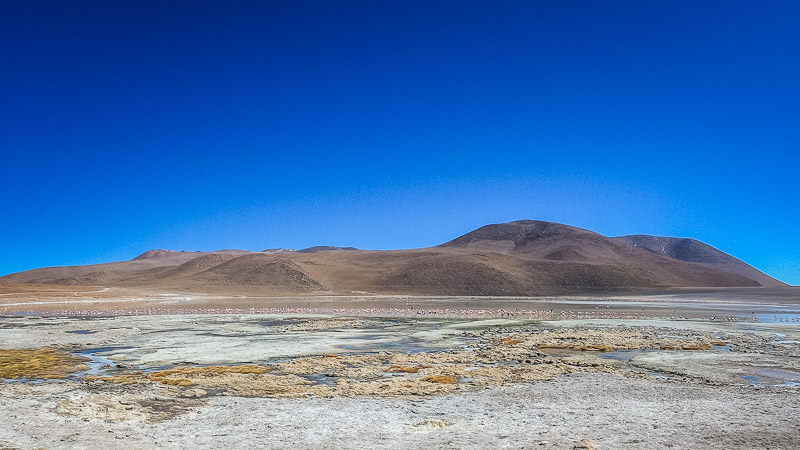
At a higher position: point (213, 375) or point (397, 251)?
point (397, 251)

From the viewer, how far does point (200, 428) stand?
25.3 feet

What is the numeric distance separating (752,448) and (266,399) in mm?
7285

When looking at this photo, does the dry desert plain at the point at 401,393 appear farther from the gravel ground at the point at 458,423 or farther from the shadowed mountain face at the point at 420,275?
the shadowed mountain face at the point at 420,275

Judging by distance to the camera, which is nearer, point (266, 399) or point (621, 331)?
point (266, 399)

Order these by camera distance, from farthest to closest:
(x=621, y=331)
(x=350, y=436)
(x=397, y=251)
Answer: (x=397, y=251) → (x=621, y=331) → (x=350, y=436)

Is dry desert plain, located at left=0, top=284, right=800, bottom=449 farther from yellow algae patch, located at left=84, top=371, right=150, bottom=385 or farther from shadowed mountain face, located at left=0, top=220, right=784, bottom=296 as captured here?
shadowed mountain face, located at left=0, top=220, right=784, bottom=296

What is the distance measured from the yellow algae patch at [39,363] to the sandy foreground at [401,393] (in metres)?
Answer: 0.05

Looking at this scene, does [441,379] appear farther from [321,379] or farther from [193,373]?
[193,373]

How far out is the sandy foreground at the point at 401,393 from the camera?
7344 mm

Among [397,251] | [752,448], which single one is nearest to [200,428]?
[752,448]

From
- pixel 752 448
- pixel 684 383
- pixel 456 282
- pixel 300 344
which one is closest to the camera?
pixel 752 448

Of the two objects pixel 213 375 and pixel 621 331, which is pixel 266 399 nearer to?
pixel 213 375

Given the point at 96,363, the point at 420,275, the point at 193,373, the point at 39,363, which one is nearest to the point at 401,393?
the point at 193,373

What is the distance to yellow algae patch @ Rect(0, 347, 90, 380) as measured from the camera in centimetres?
1242
